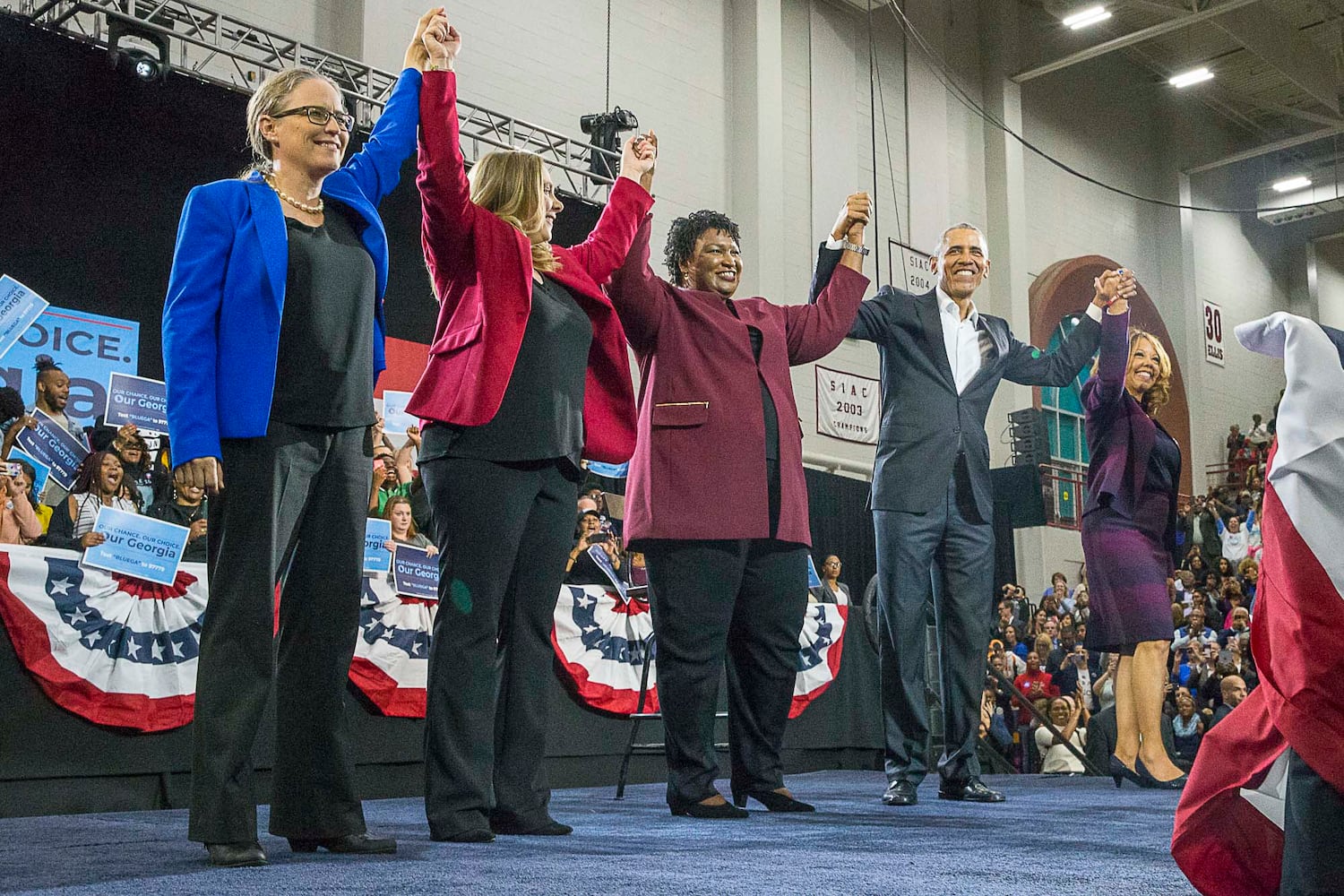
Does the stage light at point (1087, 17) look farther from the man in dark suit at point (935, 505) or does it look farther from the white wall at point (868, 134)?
the man in dark suit at point (935, 505)

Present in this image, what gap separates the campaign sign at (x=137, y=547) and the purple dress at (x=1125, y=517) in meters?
2.54

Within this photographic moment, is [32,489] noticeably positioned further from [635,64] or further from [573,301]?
[635,64]

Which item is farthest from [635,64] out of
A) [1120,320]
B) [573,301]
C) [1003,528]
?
[573,301]

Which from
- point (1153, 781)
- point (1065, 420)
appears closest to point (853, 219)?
point (1153, 781)

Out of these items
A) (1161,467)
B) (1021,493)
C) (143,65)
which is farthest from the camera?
(1021,493)

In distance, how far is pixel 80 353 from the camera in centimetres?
607

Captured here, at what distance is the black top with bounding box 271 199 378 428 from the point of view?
1.91 meters

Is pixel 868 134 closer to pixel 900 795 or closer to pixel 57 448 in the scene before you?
pixel 57 448

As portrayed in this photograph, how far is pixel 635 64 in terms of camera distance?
9.70 meters

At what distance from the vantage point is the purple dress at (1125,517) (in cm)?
367

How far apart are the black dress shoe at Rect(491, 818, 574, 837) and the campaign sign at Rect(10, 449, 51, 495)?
3411 millimetres

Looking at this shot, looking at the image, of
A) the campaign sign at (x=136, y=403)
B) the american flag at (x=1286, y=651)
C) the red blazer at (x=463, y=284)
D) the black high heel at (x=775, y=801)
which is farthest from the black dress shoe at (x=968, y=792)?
the campaign sign at (x=136, y=403)

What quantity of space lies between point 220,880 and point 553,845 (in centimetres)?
59

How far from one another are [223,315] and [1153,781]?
9.68 feet
